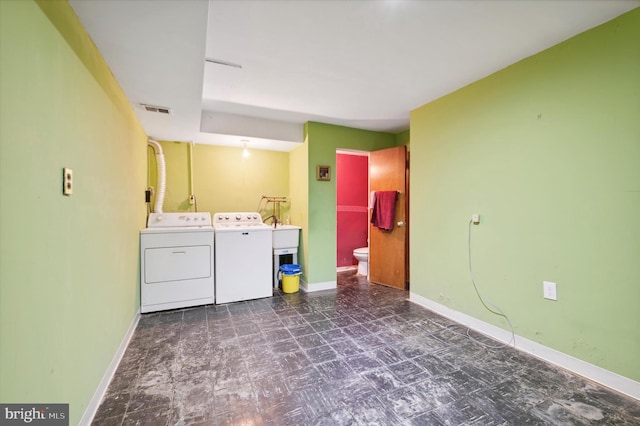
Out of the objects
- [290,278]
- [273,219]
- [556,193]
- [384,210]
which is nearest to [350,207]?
[384,210]

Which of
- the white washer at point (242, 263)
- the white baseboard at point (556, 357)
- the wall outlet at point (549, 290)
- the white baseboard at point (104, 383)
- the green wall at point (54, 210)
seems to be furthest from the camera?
the white washer at point (242, 263)

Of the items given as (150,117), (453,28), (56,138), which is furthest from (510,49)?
(150,117)

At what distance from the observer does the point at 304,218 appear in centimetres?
381

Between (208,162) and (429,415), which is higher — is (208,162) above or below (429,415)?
above

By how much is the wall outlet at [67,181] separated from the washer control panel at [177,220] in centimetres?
217

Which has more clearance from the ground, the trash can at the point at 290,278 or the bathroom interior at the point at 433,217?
the bathroom interior at the point at 433,217

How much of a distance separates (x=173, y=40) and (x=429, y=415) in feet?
8.56

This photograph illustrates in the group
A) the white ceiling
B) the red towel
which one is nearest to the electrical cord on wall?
the red towel

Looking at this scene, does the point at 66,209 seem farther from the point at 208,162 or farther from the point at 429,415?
the point at 208,162

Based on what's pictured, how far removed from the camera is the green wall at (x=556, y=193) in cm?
166

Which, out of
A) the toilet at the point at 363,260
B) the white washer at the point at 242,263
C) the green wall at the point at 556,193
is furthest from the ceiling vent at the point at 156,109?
the toilet at the point at 363,260

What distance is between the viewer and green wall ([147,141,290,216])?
12.2 ft

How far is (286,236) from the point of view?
383cm

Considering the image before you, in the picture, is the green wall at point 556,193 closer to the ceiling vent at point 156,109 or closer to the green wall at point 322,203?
the green wall at point 322,203
